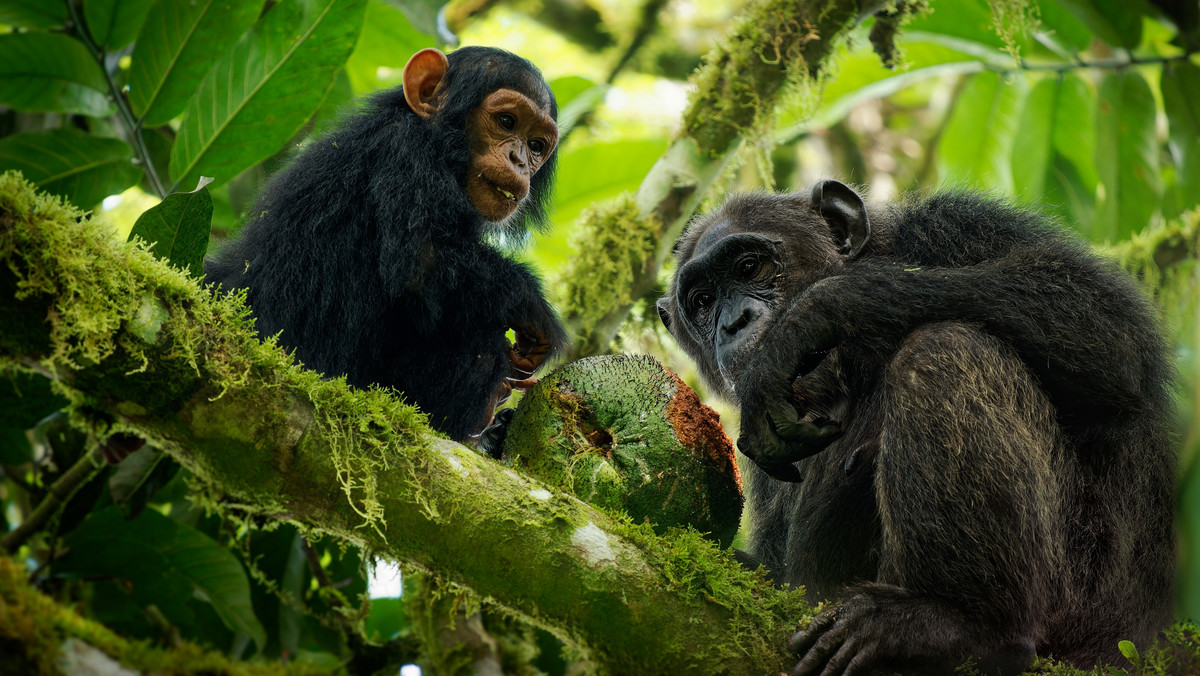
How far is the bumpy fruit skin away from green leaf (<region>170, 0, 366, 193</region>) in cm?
204

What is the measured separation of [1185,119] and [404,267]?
5.26m

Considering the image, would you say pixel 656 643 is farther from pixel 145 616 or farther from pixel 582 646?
pixel 145 616

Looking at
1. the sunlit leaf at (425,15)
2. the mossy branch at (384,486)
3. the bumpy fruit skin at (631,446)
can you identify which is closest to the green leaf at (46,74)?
the sunlit leaf at (425,15)

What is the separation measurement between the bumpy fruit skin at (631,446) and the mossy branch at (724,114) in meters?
1.76

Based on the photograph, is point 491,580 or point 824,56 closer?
point 491,580

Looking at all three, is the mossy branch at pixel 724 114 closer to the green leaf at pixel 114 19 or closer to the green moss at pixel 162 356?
the green moss at pixel 162 356

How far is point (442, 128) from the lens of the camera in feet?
14.0

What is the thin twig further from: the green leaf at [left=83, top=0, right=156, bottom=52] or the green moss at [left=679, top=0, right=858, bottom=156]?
the green moss at [left=679, top=0, right=858, bottom=156]

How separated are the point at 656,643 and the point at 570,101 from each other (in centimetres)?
428

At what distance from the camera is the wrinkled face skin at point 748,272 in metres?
3.82

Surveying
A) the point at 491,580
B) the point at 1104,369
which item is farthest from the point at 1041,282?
the point at 491,580

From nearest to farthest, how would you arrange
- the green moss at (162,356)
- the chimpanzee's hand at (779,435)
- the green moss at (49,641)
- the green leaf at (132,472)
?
1. the green moss at (49,641)
2. the green moss at (162,356)
3. the chimpanzee's hand at (779,435)
4. the green leaf at (132,472)

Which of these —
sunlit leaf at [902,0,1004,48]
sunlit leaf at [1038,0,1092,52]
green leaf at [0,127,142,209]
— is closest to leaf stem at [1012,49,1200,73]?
sunlit leaf at [1038,0,1092,52]

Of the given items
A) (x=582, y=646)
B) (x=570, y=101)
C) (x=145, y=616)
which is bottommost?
(x=145, y=616)
